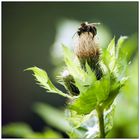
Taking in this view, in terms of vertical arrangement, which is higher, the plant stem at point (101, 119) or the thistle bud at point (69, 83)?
the thistle bud at point (69, 83)

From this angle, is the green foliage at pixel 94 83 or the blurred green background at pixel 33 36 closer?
the green foliage at pixel 94 83

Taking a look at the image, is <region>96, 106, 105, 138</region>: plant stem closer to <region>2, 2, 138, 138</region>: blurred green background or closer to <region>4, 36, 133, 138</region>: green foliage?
<region>4, 36, 133, 138</region>: green foliage

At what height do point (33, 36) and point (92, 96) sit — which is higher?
point (33, 36)

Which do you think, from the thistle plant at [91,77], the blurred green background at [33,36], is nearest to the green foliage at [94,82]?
the thistle plant at [91,77]

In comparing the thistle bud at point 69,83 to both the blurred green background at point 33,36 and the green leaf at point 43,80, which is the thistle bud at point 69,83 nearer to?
the green leaf at point 43,80

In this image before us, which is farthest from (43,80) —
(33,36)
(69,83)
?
(33,36)

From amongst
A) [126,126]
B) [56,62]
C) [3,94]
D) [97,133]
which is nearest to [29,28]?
[3,94]

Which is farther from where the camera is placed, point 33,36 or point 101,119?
point 33,36

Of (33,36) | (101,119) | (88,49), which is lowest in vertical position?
(101,119)

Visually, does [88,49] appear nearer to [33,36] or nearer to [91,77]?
[91,77]
